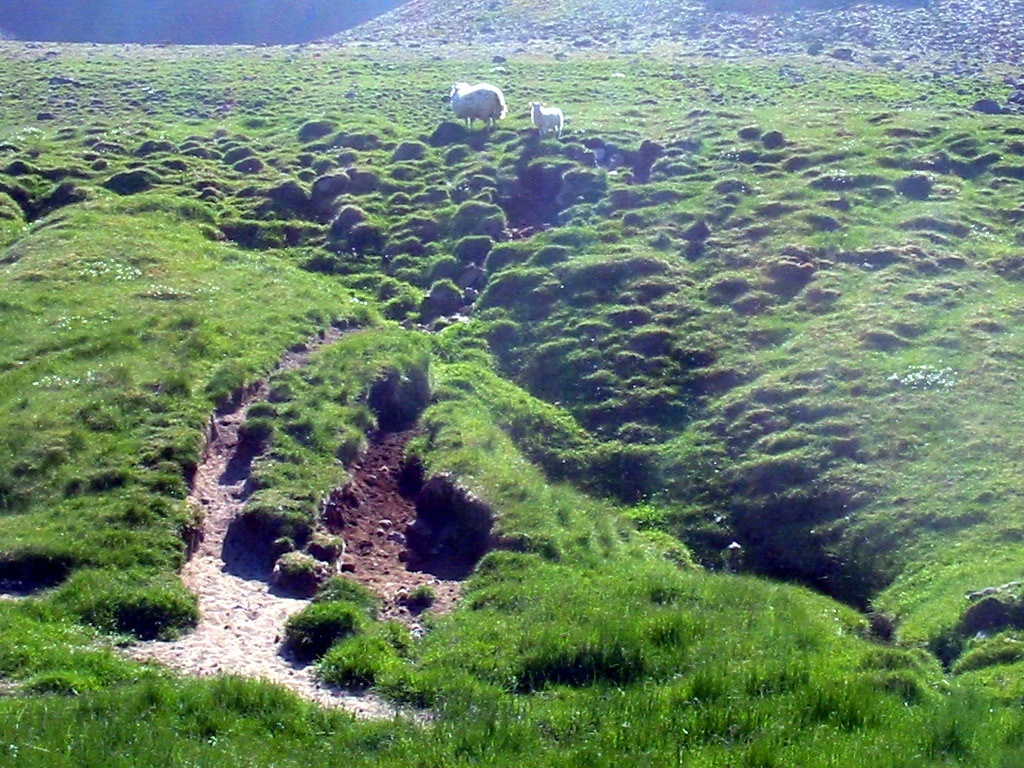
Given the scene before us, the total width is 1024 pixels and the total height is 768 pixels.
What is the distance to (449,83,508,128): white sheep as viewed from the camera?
4169 cm

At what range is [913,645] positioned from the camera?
1675 cm

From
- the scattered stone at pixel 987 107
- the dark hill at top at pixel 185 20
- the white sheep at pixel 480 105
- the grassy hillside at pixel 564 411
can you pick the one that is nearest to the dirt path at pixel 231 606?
the grassy hillside at pixel 564 411

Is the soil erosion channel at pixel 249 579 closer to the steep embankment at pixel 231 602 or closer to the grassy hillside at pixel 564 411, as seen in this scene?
the steep embankment at pixel 231 602

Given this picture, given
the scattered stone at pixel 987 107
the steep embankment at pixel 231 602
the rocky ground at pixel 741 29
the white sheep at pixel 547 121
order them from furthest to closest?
the rocky ground at pixel 741 29
the scattered stone at pixel 987 107
the white sheep at pixel 547 121
the steep embankment at pixel 231 602

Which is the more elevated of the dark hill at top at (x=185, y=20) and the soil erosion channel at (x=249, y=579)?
the soil erosion channel at (x=249, y=579)

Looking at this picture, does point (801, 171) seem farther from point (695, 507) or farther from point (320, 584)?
point (320, 584)

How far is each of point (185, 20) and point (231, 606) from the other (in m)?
101

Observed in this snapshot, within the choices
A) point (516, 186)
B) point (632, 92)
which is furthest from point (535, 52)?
point (516, 186)

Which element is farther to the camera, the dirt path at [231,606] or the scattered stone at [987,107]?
the scattered stone at [987,107]

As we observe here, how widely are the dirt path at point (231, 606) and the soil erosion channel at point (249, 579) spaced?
0.01 m

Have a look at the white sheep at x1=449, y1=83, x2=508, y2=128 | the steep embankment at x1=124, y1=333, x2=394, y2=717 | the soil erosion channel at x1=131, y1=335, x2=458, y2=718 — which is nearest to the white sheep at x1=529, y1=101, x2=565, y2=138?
the white sheep at x1=449, y1=83, x2=508, y2=128

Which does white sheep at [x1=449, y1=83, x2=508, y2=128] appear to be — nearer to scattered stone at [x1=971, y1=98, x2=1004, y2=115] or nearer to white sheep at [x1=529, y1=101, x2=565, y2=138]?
white sheep at [x1=529, y1=101, x2=565, y2=138]

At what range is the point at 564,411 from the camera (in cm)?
2523

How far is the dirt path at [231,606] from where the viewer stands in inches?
574
